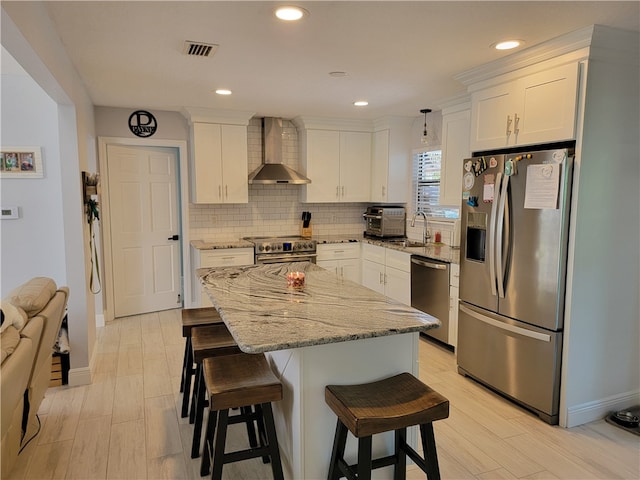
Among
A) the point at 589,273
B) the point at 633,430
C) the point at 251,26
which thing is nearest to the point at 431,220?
the point at 589,273

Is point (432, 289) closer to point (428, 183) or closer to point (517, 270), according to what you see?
point (517, 270)

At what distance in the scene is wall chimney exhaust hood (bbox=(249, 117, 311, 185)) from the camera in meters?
5.03

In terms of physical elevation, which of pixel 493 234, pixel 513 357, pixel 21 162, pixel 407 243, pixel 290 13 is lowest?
pixel 513 357

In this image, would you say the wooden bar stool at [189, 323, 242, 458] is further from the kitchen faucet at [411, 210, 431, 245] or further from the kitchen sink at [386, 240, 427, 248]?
the kitchen faucet at [411, 210, 431, 245]

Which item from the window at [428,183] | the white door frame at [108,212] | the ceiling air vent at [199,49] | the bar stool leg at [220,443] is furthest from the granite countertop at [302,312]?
the window at [428,183]

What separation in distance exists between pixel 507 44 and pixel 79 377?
12.5 ft

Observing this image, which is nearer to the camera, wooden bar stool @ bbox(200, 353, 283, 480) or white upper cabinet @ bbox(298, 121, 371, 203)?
wooden bar stool @ bbox(200, 353, 283, 480)

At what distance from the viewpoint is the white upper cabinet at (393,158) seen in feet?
17.1

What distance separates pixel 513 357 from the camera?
2.94 meters

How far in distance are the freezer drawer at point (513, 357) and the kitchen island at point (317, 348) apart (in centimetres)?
113

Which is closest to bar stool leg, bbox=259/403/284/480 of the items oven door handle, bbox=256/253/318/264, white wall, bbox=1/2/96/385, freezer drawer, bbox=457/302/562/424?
freezer drawer, bbox=457/302/562/424

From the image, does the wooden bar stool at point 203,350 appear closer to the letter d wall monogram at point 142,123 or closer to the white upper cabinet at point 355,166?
the letter d wall monogram at point 142,123

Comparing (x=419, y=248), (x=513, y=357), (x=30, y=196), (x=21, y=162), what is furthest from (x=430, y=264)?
(x=21, y=162)

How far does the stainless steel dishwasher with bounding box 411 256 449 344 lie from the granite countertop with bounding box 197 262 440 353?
1.50 meters
